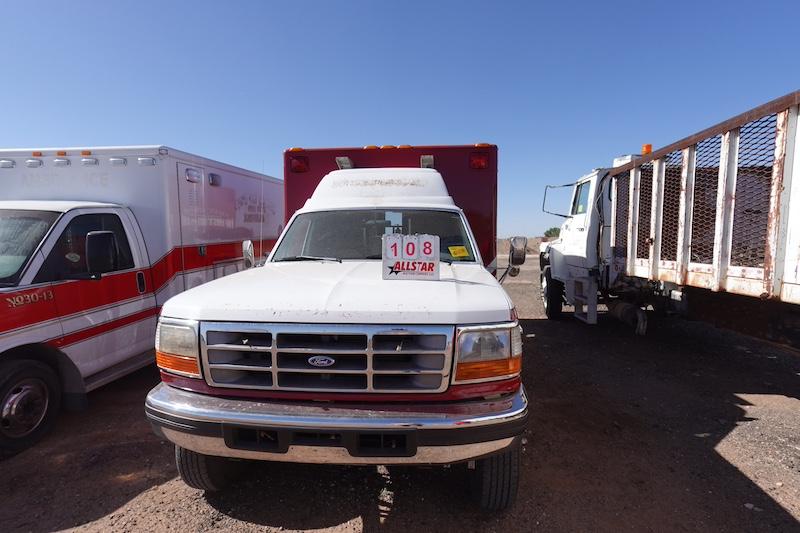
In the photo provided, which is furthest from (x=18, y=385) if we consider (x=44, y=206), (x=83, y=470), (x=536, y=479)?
(x=536, y=479)

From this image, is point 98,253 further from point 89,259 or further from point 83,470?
point 83,470

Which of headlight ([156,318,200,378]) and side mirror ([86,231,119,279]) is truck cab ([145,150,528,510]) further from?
→ side mirror ([86,231,119,279])

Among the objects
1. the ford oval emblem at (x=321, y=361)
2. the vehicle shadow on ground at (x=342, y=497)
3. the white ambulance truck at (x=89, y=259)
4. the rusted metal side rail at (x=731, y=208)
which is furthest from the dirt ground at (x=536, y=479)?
the rusted metal side rail at (x=731, y=208)

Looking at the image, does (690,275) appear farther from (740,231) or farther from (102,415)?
(102,415)

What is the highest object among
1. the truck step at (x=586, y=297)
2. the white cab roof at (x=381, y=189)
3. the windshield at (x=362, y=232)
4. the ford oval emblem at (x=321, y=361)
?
the white cab roof at (x=381, y=189)

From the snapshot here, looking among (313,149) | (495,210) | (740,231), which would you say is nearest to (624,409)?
(740,231)

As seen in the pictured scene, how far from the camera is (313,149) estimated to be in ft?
18.5

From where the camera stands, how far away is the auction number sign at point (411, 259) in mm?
2801

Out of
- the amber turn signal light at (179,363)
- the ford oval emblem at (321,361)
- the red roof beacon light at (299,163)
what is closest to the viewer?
the ford oval emblem at (321,361)

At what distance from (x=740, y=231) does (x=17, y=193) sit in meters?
7.43

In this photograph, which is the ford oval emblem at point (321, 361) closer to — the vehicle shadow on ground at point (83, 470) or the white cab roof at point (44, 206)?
the vehicle shadow on ground at point (83, 470)

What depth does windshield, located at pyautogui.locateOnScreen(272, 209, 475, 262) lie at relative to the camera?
12.2 ft

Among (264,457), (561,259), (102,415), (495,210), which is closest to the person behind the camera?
(264,457)

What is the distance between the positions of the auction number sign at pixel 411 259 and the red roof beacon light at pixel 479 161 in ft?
9.97
